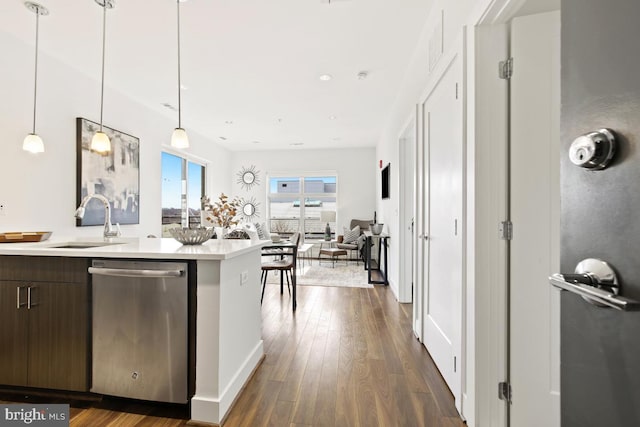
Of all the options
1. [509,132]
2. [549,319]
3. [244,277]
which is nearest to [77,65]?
[244,277]

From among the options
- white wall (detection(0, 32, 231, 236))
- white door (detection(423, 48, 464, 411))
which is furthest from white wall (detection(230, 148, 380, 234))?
white door (detection(423, 48, 464, 411))

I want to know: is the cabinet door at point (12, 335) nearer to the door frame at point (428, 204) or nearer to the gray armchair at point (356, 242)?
the door frame at point (428, 204)

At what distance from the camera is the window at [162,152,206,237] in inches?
199

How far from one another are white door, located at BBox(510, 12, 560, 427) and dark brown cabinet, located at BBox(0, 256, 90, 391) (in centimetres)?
237

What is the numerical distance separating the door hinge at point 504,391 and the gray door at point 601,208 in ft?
3.16

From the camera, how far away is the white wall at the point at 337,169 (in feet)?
24.2

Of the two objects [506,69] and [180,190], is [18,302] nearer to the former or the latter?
[506,69]

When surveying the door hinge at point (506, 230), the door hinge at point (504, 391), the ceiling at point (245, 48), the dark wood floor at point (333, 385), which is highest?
the ceiling at point (245, 48)

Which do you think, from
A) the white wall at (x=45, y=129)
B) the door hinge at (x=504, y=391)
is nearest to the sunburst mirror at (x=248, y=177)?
the white wall at (x=45, y=129)

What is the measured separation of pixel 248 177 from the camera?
772 cm

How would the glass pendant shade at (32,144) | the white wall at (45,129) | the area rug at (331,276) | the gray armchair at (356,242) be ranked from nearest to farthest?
the glass pendant shade at (32,144)
the white wall at (45,129)
the area rug at (331,276)
the gray armchair at (356,242)

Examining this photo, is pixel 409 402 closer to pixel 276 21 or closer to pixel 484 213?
pixel 484 213

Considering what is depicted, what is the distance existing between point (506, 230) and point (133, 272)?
6.54 ft

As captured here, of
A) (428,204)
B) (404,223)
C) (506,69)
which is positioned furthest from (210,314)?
(404,223)
